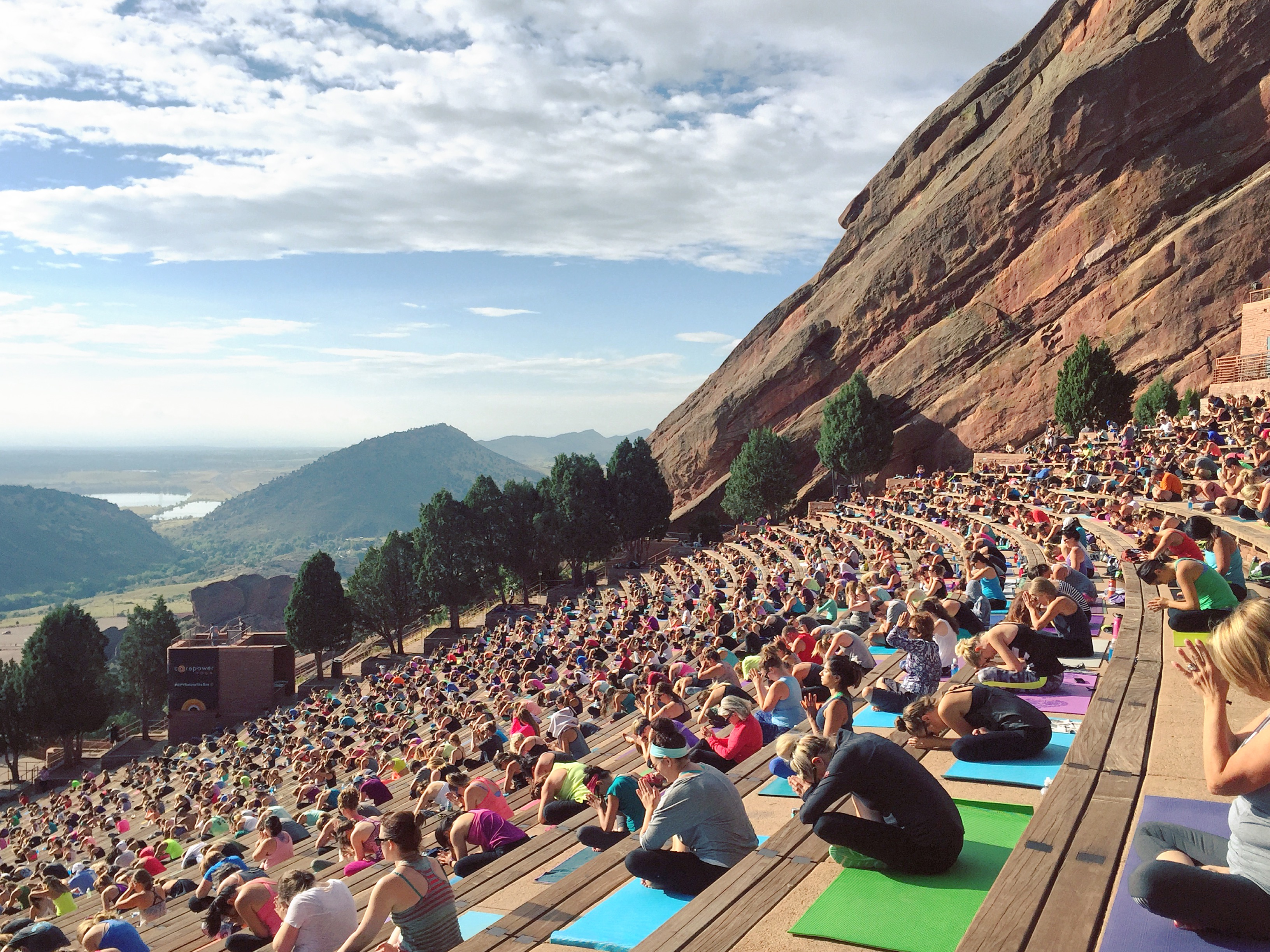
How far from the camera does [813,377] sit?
6606cm

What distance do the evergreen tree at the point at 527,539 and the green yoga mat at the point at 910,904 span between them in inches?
2176

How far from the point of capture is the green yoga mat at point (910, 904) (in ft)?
13.6

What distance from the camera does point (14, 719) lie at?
158ft

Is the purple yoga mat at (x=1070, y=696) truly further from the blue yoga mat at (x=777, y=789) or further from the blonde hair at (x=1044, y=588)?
the blue yoga mat at (x=777, y=789)

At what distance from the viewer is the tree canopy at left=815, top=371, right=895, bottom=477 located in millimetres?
55562

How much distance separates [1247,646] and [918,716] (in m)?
3.67

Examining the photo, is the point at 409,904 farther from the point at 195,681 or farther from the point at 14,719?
the point at 14,719

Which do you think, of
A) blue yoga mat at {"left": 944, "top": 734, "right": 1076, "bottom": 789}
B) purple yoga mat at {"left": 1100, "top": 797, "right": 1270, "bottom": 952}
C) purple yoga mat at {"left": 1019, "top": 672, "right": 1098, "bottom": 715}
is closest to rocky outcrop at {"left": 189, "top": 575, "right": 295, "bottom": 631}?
purple yoga mat at {"left": 1019, "top": 672, "right": 1098, "bottom": 715}

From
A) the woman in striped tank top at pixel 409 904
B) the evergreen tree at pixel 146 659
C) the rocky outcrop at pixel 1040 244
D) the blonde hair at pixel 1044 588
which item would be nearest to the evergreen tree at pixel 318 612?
the evergreen tree at pixel 146 659

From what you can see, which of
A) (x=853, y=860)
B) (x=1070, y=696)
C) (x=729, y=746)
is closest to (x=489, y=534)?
(x=729, y=746)

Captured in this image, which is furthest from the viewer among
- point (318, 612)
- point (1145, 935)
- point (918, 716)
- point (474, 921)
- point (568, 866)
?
point (318, 612)

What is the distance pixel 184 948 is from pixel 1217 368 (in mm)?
43314

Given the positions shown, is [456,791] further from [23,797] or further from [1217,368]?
[23,797]

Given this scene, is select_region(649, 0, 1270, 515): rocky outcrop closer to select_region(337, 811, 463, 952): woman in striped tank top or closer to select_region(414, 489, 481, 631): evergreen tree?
select_region(414, 489, 481, 631): evergreen tree
